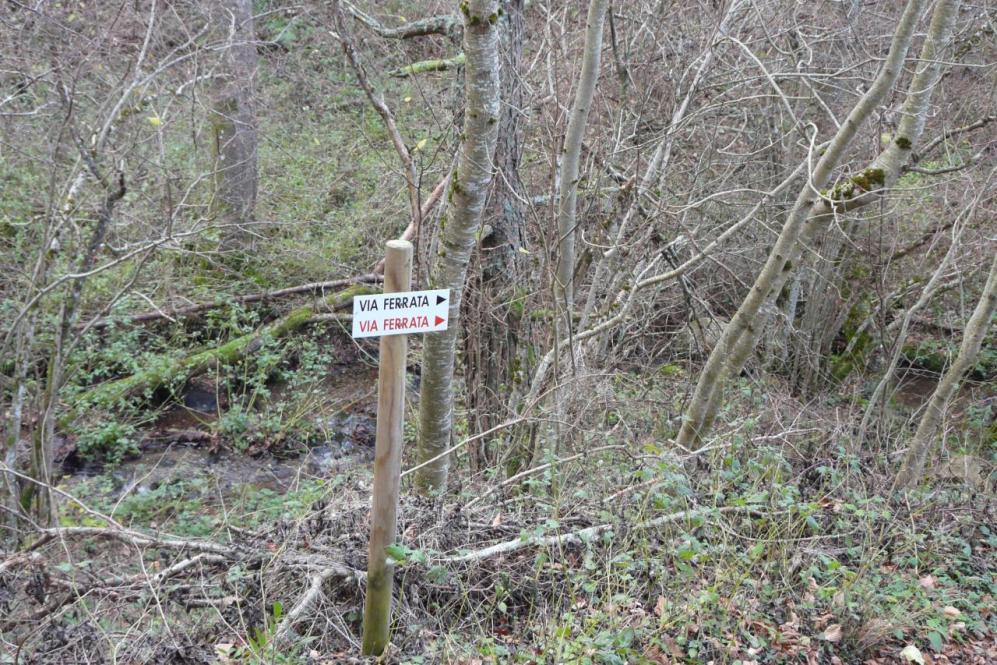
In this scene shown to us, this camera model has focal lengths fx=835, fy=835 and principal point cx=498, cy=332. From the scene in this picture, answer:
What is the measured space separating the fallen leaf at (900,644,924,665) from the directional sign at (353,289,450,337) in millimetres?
2511

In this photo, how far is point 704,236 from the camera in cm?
738

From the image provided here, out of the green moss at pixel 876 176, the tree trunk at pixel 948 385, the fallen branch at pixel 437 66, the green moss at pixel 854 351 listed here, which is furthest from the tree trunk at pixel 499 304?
the green moss at pixel 854 351

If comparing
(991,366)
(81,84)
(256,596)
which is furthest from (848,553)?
(81,84)

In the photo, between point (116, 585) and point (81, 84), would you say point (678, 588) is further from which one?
point (81, 84)

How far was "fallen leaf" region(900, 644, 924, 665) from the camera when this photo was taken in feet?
11.9

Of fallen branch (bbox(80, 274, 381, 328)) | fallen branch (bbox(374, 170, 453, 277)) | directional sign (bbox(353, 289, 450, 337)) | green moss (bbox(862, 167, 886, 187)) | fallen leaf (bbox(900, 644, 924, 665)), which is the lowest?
fallen leaf (bbox(900, 644, 924, 665))

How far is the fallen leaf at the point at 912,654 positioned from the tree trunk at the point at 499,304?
2689 millimetres

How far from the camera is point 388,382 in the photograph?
3098 mm

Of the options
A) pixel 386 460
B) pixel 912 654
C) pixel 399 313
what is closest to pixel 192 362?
pixel 386 460

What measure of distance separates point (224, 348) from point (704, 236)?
488 cm

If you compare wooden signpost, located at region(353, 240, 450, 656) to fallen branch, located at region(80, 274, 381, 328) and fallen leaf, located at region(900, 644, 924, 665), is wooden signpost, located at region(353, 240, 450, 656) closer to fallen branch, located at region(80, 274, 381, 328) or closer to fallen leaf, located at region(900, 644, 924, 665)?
fallen leaf, located at region(900, 644, 924, 665)

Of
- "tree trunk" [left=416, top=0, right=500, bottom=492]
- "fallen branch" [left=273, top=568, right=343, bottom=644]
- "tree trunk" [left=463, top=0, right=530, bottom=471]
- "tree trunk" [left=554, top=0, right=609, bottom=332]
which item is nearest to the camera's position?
"fallen branch" [left=273, top=568, right=343, bottom=644]

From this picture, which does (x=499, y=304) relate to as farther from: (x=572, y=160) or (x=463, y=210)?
(x=463, y=210)

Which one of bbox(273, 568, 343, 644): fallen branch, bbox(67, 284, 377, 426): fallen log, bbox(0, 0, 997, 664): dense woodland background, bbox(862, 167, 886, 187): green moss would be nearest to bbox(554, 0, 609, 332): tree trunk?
bbox(0, 0, 997, 664): dense woodland background
